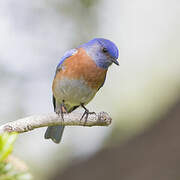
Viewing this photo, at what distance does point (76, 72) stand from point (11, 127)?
209 cm

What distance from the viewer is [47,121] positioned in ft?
11.7

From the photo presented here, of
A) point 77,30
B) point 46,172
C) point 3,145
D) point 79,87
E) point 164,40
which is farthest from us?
point 164,40

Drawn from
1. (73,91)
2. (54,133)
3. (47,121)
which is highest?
(73,91)

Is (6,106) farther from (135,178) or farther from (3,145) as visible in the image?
(3,145)

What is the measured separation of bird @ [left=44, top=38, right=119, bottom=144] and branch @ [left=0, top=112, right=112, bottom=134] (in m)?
0.95

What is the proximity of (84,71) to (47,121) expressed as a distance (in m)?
1.73

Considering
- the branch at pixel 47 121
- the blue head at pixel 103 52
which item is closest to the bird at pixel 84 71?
the blue head at pixel 103 52

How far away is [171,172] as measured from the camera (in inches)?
297

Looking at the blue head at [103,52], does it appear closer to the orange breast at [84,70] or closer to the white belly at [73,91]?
the orange breast at [84,70]

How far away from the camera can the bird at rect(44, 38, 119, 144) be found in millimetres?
5191

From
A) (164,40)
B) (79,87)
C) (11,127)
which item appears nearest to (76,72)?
(79,87)

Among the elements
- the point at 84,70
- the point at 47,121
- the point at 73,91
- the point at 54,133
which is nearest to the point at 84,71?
the point at 84,70

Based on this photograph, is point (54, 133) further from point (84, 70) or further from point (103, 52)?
point (103, 52)

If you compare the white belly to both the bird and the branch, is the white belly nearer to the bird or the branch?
the bird
